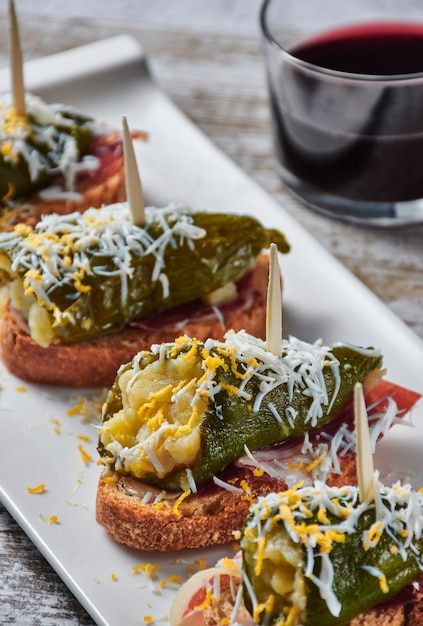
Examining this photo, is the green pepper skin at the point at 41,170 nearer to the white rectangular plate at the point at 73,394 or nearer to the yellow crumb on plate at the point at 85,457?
the white rectangular plate at the point at 73,394

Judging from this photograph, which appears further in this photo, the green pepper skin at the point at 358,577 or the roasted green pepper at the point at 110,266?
the roasted green pepper at the point at 110,266

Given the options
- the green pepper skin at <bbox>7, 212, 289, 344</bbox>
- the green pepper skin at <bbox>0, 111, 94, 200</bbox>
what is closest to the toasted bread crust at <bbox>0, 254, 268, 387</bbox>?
the green pepper skin at <bbox>7, 212, 289, 344</bbox>

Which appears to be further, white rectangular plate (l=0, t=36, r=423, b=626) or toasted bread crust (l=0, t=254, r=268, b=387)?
toasted bread crust (l=0, t=254, r=268, b=387)

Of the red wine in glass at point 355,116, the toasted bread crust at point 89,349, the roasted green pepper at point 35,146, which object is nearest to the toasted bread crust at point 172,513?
the toasted bread crust at point 89,349

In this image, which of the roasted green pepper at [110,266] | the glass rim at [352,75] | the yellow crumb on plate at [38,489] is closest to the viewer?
the yellow crumb on plate at [38,489]

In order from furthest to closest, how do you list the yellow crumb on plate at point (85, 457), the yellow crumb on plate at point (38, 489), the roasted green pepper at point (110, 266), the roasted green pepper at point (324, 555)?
the roasted green pepper at point (110, 266) < the yellow crumb on plate at point (85, 457) < the yellow crumb on plate at point (38, 489) < the roasted green pepper at point (324, 555)

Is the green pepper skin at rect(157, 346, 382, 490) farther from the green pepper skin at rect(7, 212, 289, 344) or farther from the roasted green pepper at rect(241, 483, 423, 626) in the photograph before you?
the green pepper skin at rect(7, 212, 289, 344)
